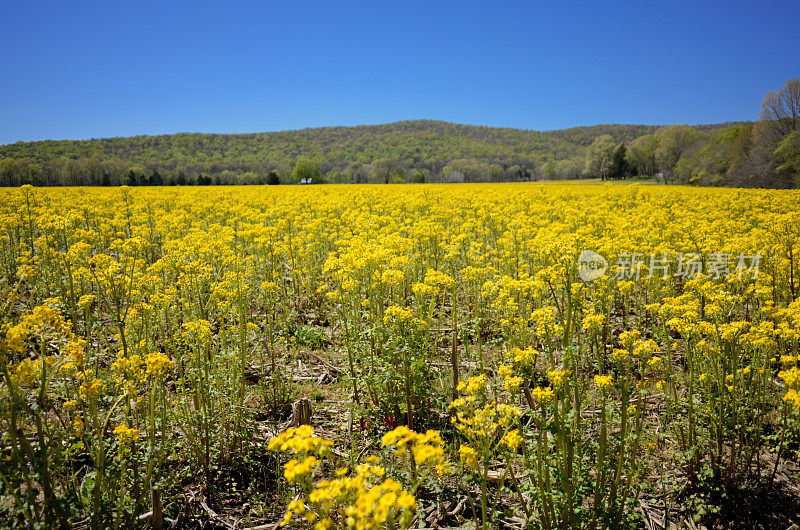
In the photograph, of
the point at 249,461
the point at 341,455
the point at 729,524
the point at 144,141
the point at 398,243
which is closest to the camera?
the point at 729,524

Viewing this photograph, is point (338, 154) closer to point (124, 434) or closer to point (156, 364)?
point (156, 364)

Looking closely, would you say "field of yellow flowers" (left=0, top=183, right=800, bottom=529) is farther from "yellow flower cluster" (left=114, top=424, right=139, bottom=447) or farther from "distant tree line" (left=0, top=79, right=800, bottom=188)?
"distant tree line" (left=0, top=79, right=800, bottom=188)

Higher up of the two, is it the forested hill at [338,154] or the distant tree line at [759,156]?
the forested hill at [338,154]

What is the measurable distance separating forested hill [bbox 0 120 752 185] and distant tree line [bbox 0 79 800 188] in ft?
0.94

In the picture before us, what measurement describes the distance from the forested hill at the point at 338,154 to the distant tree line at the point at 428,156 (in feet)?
0.94

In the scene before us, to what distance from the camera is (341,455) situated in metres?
3.57

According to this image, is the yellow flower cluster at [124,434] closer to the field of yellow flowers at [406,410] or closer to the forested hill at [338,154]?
the field of yellow flowers at [406,410]

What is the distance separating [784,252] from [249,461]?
814 cm

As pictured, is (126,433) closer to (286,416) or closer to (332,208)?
(286,416)

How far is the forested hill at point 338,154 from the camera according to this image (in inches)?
2324

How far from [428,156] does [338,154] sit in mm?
26862

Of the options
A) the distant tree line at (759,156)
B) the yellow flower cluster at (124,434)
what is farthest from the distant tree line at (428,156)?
the yellow flower cluster at (124,434)

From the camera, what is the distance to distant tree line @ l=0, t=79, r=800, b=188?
37.7 metres

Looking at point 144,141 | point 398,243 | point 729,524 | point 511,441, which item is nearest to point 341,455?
point 511,441
